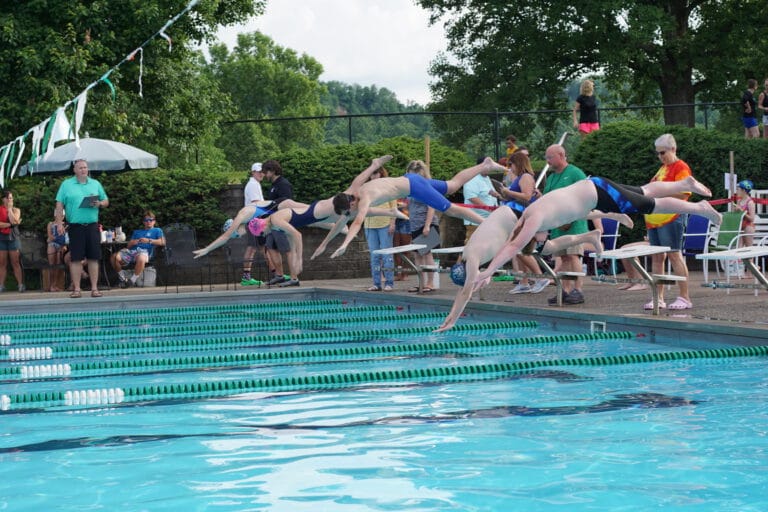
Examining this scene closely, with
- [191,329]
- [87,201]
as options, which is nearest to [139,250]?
[87,201]

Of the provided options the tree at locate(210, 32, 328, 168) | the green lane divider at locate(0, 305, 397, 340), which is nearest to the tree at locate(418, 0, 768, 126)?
the green lane divider at locate(0, 305, 397, 340)

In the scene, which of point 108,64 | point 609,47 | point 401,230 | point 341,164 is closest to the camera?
point 401,230

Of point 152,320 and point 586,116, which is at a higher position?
point 586,116

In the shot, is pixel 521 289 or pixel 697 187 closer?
pixel 697 187

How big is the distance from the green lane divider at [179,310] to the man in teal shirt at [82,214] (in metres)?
0.75

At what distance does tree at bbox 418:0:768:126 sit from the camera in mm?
27344

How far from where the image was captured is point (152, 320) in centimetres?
1213

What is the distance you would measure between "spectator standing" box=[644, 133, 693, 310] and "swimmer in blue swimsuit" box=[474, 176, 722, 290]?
3.07 feet

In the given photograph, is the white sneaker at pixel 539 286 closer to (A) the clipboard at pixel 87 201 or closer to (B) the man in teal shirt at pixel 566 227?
(B) the man in teal shirt at pixel 566 227

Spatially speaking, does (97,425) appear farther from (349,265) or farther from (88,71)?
(88,71)

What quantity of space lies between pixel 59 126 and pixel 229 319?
3.05 meters

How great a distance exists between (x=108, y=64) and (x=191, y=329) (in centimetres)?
901

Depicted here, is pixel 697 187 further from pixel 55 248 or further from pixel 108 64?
pixel 108 64

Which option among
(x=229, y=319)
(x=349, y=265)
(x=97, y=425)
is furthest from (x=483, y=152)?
(x=97, y=425)
